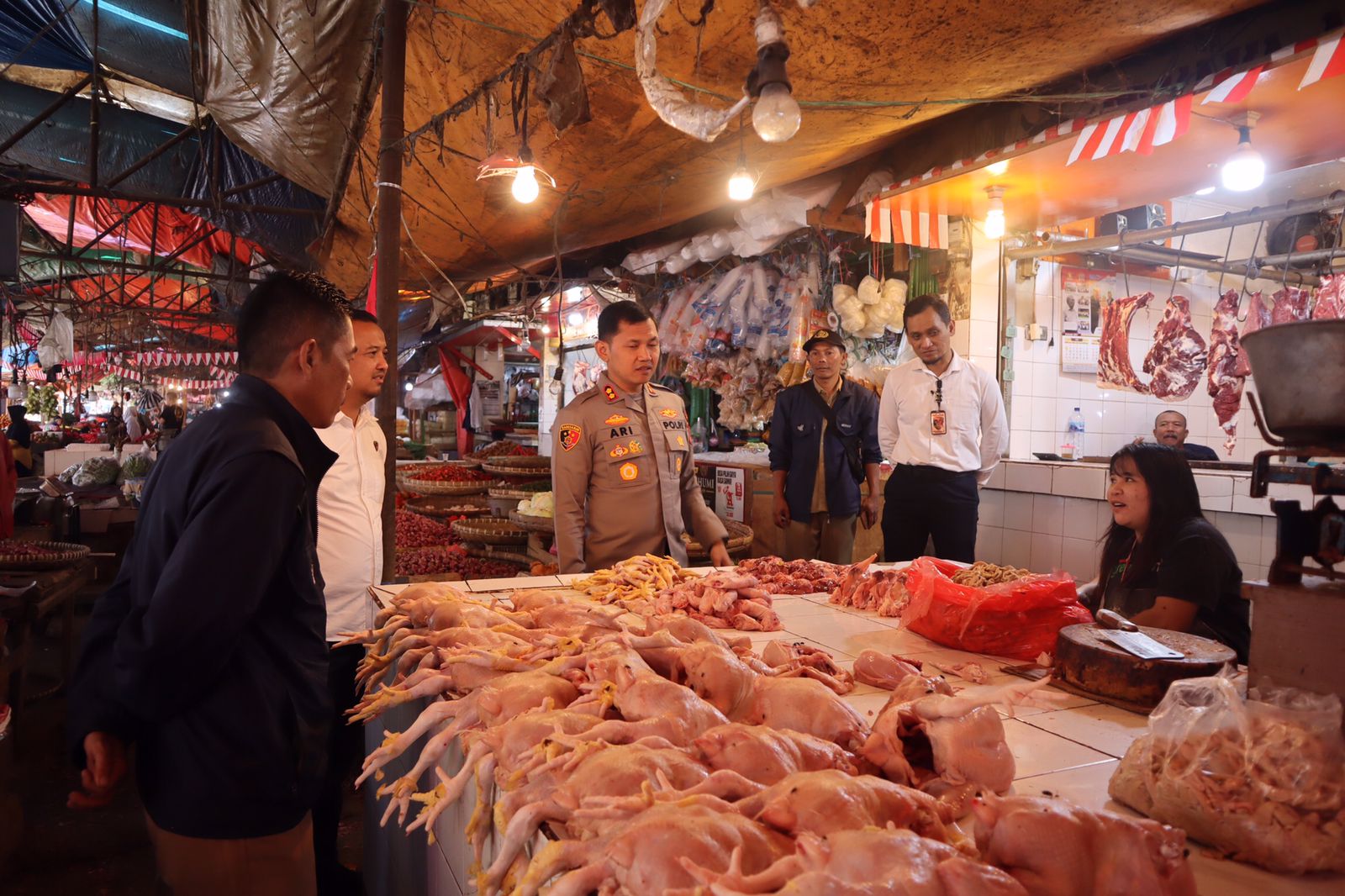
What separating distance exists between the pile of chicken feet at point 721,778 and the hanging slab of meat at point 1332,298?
664cm

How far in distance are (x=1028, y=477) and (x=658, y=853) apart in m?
6.33

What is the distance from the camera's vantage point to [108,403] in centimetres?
3862

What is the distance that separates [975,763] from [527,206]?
251 inches

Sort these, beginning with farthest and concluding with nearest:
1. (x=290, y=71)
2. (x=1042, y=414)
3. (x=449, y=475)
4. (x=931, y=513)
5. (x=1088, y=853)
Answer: (x=449, y=475)
(x=1042, y=414)
(x=931, y=513)
(x=290, y=71)
(x=1088, y=853)

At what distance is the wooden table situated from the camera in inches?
199

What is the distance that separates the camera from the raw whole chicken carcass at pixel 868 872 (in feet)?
3.26

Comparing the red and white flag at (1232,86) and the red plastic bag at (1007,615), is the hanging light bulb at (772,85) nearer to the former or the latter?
the red plastic bag at (1007,615)

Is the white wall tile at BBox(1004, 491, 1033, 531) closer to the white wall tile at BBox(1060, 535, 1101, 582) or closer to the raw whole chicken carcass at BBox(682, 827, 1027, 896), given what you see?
the white wall tile at BBox(1060, 535, 1101, 582)

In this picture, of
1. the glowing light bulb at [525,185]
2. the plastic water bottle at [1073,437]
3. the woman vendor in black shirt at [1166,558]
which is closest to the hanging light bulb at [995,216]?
the plastic water bottle at [1073,437]

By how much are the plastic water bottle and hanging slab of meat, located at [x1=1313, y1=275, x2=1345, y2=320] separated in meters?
2.09

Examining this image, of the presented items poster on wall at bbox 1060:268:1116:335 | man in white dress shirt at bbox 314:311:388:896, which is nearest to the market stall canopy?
man in white dress shirt at bbox 314:311:388:896

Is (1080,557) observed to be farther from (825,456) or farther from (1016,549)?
(825,456)

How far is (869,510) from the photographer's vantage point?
6.33m

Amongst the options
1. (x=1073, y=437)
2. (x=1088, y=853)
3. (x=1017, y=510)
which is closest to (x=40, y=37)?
(x=1088, y=853)
